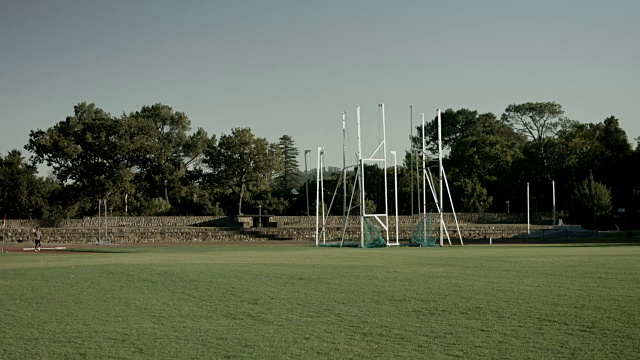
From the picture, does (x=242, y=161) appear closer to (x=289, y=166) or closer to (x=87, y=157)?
(x=87, y=157)

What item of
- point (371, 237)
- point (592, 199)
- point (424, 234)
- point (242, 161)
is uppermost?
point (242, 161)

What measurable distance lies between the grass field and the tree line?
5088cm

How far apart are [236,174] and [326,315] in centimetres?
6489

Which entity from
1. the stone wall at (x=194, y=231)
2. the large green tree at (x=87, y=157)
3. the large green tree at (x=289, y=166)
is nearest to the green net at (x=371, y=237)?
the stone wall at (x=194, y=231)

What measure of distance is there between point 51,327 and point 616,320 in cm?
776

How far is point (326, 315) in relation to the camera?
1116 cm

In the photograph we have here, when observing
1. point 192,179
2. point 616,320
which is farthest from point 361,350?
point 192,179

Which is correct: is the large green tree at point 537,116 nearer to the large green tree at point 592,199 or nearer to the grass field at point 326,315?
the large green tree at point 592,199

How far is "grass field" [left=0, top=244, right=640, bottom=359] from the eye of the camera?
336 inches

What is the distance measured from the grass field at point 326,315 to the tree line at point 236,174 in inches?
2003

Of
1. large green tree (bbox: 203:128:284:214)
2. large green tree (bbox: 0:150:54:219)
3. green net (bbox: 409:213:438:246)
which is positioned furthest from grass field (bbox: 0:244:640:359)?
large green tree (bbox: 0:150:54:219)

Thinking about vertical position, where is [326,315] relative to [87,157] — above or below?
below

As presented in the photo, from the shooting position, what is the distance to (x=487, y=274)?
18234 millimetres

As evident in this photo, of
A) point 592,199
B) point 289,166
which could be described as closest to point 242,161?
point 592,199
